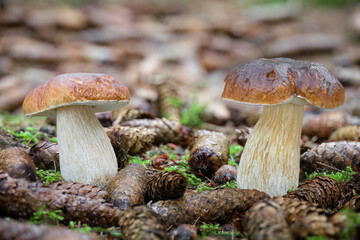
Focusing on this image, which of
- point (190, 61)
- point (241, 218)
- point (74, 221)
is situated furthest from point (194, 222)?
point (190, 61)

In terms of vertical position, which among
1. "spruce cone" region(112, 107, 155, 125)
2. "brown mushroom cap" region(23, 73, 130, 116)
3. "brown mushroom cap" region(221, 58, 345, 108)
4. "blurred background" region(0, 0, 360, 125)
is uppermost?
"blurred background" region(0, 0, 360, 125)

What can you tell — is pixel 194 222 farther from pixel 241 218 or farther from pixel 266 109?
pixel 266 109

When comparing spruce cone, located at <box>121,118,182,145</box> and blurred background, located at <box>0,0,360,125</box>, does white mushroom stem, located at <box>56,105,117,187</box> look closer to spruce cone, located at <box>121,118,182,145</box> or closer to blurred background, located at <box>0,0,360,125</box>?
spruce cone, located at <box>121,118,182,145</box>

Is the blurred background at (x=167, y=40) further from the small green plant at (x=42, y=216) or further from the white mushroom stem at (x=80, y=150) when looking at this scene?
the small green plant at (x=42, y=216)

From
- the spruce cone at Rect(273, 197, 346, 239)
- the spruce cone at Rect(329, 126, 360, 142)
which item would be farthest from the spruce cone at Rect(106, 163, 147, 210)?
the spruce cone at Rect(329, 126, 360, 142)

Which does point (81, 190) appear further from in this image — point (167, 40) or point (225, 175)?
point (167, 40)

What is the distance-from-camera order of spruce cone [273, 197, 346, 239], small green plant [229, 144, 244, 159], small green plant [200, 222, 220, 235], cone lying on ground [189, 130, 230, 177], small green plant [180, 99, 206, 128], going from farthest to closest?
1. small green plant [180, 99, 206, 128]
2. small green plant [229, 144, 244, 159]
3. cone lying on ground [189, 130, 230, 177]
4. small green plant [200, 222, 220, 235]
5. spruce cone [273, 197, 346, 239]

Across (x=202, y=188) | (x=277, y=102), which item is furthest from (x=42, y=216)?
(x=277, y=102)
